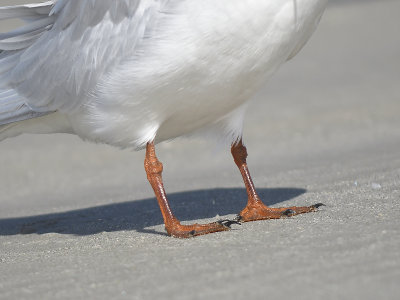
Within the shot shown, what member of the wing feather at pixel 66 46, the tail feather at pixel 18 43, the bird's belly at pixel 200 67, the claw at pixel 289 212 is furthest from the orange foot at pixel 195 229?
the tail feather at pixel 18 43

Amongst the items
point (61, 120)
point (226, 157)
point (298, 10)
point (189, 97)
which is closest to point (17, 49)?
point (61, 120)

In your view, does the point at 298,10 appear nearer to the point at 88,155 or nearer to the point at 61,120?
the point at 61,120

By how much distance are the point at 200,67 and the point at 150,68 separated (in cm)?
35

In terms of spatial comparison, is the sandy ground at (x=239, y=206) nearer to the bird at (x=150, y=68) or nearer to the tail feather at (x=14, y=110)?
the bird at (x=150, y=68)

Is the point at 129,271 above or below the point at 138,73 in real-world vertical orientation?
below

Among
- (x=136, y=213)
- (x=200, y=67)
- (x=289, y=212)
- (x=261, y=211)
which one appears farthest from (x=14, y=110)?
(x=289, y=212)

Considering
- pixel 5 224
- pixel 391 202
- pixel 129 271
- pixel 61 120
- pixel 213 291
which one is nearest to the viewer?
pixel 213 291

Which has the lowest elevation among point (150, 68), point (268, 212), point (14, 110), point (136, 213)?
point (136, 213)

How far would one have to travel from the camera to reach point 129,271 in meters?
4.26

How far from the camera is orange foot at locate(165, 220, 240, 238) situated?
203 inches

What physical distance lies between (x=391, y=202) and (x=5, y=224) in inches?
140

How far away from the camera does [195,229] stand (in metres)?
5.19

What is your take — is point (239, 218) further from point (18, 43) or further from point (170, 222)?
point (18, 43)

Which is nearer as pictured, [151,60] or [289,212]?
[151,60]
